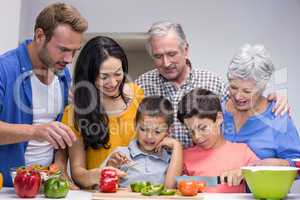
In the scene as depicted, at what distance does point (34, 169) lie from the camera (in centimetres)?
114

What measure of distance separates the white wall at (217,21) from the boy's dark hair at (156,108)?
34cm

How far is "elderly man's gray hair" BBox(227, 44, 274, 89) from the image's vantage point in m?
1.28

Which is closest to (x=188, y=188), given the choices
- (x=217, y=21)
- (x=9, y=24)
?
(x=217, y=21)

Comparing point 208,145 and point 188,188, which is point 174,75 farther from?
point 188,188

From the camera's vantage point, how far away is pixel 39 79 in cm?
135

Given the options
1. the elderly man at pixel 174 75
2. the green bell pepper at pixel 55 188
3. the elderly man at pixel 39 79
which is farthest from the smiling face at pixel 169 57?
the green bell pepper at pixel 55 188

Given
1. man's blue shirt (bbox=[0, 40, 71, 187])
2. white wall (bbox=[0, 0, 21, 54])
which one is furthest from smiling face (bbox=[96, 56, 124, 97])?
white wall (bbox=[0, 0, 21, 54])

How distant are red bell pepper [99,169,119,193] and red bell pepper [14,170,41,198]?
0.51 feet

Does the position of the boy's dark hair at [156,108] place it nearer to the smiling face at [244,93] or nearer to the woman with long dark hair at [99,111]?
the woman with long dark hair at [99,111]

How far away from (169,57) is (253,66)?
0.24 m

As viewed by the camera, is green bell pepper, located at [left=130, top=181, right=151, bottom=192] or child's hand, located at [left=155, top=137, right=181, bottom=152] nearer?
green bell pepper, located at [left=130, top=181, right=151, bottom=192]

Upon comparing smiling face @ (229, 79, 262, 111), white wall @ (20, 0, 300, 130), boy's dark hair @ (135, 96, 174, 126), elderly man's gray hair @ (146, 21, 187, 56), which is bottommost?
boy's dark hair @ (135, 96, 174, 126)

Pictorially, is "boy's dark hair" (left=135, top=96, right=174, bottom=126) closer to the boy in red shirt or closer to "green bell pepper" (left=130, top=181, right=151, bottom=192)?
the boy in red shirt

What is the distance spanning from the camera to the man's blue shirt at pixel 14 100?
4.23 feet
